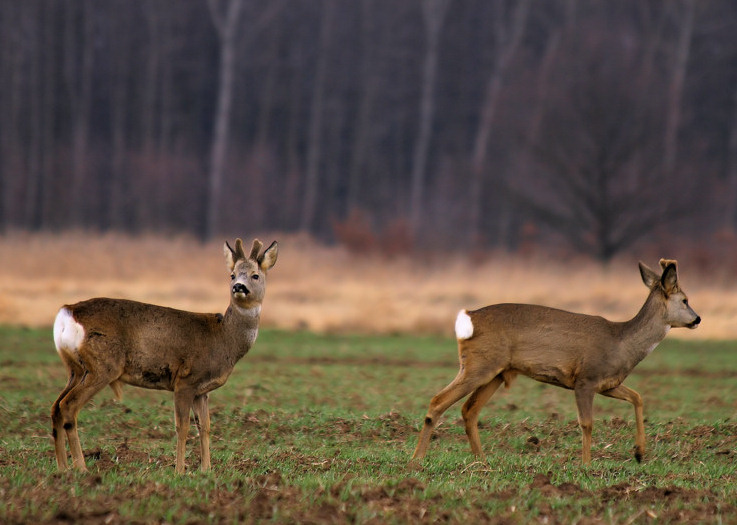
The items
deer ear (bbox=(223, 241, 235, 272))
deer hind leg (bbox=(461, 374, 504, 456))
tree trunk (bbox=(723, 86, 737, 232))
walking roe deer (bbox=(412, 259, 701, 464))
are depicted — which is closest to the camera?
deer ear (bbox=(223, 241, 235, 272))

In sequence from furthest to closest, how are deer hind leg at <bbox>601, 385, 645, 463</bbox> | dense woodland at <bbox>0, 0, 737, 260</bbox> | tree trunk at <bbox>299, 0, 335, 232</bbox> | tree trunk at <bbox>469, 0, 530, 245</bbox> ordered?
1. tree trunk at <bbox>299, 0, 335, 232</bbox>
2. dense woodland at <bbox>0, 0, 737, 260</bbox>
3. tree trunk at <bbox>469, 0, 530, 245</bbox>
4. deer hind leg at <bbox>601, 385, 645, 463</bbox>

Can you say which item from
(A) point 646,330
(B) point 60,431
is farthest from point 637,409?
(B) point 60,431

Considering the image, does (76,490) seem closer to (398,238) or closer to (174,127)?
(398,238)

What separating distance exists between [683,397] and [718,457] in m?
5.28

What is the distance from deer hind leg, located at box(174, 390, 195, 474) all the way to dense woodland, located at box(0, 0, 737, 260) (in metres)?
32.3

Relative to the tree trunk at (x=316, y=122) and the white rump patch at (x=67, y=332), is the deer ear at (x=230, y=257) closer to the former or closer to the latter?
the white rump patch at (x=67, y=332)

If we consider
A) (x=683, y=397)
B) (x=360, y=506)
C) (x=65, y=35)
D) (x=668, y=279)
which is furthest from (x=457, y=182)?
(x=360, y=506)

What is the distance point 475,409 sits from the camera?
9328mm

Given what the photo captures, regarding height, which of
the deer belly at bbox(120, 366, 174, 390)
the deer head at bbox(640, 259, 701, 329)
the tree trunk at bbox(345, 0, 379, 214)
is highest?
the tree trunk at bbox(345, 0, 379, 214)

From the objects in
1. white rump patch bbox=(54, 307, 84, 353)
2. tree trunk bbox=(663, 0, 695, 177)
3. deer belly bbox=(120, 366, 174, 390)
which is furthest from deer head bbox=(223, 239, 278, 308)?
tree trunk bbox=(663, 0, 695, 177)

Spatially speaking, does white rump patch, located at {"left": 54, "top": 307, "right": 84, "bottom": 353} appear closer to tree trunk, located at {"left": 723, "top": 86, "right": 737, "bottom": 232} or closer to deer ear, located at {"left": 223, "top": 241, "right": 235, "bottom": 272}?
deer ear, located at {"left": 223, "top": 241, "right": 235, "bottom": 272}

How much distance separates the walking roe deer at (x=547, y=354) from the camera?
895cm

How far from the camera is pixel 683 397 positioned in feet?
48.1

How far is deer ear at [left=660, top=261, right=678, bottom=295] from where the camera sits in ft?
31.0
